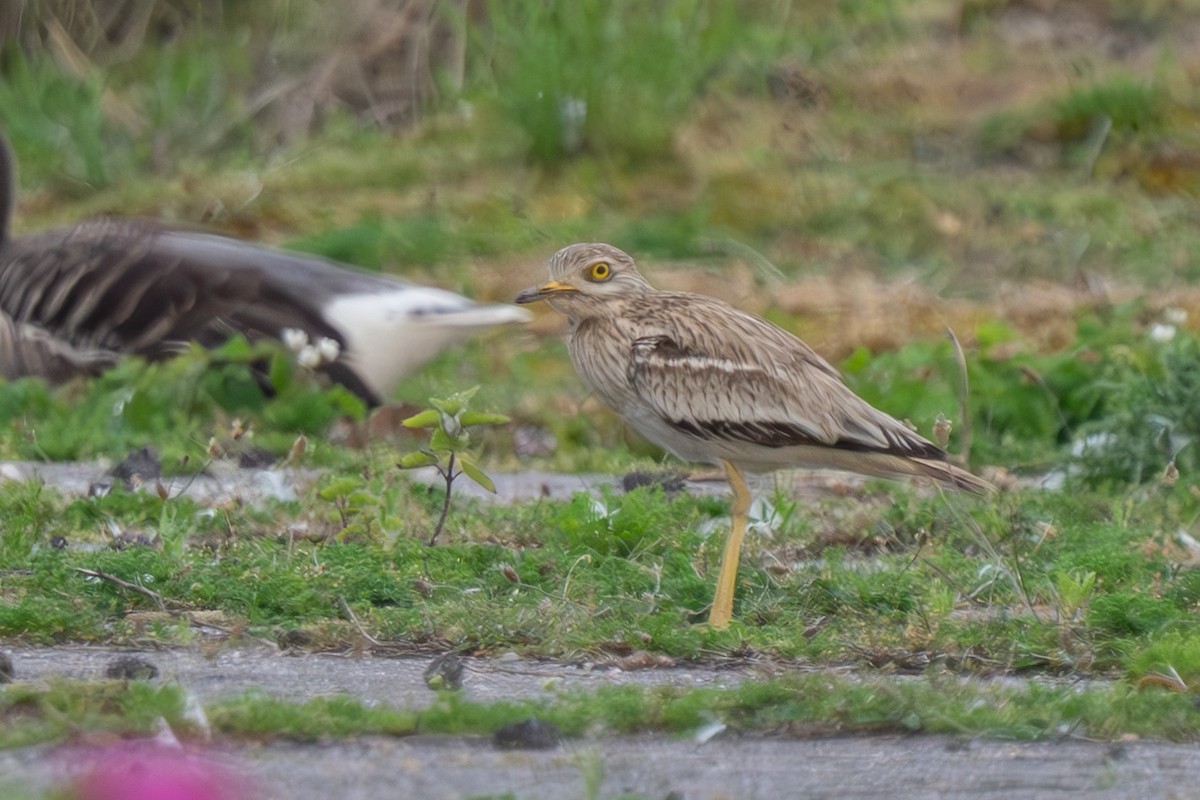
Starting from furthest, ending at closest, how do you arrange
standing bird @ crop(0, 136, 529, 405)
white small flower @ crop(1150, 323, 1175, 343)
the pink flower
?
standing bird @ crop(0, 136, 529, 405) → white small flower @ crop(1150, 323, 1175, 343) → the pink flower

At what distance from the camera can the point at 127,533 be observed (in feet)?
17.9

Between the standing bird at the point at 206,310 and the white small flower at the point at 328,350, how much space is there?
0.02 m

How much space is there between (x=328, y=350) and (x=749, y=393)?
3.61 metres

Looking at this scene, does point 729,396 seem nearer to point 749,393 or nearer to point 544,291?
point 749,393

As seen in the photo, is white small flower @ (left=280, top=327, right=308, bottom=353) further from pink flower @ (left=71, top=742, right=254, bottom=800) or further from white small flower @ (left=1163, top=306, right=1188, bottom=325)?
pink flower @ (left=71, top=742, right=254, bottom=800)

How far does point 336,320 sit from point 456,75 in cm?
502

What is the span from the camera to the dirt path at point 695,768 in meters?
3.14

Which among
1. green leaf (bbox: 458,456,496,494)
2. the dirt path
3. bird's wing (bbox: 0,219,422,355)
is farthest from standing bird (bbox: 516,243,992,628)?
bird's wing (bbox: 0,219,422,355)

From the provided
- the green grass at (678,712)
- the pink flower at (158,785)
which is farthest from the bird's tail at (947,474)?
the pink flower at (158,785)

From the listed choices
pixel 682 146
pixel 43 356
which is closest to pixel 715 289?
pixel 682 146

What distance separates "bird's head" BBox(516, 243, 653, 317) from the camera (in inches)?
203

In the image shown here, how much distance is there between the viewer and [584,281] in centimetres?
519

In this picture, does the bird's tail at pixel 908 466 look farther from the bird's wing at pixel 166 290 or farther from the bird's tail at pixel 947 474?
the bird's wing at pixel 166 290

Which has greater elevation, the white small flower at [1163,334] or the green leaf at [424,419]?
the green leaf at [424,419]
